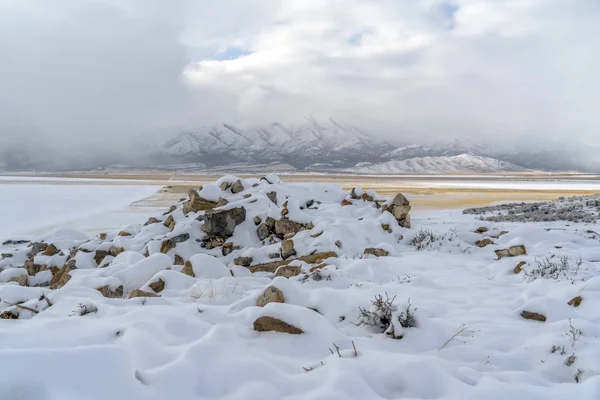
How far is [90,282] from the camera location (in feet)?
19.3

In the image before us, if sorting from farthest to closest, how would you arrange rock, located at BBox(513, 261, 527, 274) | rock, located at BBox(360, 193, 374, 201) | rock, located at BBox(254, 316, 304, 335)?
1. rock, located at BBox(360, 193, 374, 201)
2. rock, located at BBox(513, 261, 527, 274)
3. rock, located at BBox(254, 316, 304, 335)

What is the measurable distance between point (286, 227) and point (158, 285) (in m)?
4.14

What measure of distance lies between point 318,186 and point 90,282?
8.01 m

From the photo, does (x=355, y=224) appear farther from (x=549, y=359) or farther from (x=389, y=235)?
(x=549, y=359)

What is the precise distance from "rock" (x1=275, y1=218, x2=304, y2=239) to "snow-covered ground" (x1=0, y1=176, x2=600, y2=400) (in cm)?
211

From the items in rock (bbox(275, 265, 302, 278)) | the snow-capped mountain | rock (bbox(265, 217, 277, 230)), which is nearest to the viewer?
rock (bbox(275, 265, 302, 278))

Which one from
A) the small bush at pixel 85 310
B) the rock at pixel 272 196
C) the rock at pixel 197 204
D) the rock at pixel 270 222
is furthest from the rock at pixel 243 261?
the small bush at pixel 85 310

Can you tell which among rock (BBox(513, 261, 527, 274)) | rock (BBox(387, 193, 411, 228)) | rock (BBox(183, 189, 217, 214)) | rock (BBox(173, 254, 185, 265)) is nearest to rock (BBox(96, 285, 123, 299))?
rock (BBox(173, 254, 185, 265))

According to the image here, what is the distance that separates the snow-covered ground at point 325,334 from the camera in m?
2.69

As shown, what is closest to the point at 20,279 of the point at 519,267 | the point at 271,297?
the point at 271,297

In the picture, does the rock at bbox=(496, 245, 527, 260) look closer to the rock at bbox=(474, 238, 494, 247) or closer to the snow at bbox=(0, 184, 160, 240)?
the rock at bbox=(474, 238, 494, 247)

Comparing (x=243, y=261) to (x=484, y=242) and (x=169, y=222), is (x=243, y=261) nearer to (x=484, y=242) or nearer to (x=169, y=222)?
(x=169, y=222)

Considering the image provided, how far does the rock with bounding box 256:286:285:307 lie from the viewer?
4.38 m

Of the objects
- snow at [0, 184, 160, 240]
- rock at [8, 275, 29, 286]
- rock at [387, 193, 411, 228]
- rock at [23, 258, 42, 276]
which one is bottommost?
snow at [0, 184, 160, 240]
